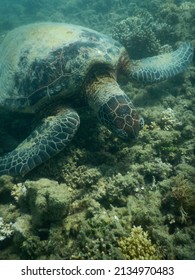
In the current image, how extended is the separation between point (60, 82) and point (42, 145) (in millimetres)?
1128

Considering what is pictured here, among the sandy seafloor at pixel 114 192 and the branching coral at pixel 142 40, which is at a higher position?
the branching coral at pixel 142 40

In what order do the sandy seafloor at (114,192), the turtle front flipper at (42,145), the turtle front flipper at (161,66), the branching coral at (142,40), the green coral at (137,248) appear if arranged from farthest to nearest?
the branching coral at (142,40), the turtle front flipper at (161,66), the turtle front flipper at (42,145), the sandy seafloor at (114,192), the green coral at (137,248)

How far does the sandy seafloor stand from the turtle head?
0.36 metres

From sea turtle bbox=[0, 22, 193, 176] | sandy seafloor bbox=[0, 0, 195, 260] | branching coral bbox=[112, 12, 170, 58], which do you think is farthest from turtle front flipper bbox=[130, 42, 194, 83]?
branching coral bbox=[112, 12, 170, 58]

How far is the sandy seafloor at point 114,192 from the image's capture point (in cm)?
290

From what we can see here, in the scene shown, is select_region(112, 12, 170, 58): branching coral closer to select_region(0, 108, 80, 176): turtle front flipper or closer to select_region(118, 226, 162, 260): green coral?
select_region(0, 108, 80, 176): turtle front flipper

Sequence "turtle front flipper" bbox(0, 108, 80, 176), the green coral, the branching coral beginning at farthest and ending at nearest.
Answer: the branching coral, "turtle front flipper" bbox(0, 108, 80, 176), the green coral

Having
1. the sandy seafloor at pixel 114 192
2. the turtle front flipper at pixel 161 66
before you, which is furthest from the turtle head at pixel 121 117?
the turtle front flipper at pixel 161 66

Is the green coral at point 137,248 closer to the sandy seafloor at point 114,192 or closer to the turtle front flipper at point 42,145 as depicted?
the sandy seafloor at point 114,192

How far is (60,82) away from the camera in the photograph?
445 cm

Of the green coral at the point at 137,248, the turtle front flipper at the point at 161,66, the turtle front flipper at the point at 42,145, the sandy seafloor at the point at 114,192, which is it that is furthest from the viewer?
the turtle front flipper at the point at 161,66

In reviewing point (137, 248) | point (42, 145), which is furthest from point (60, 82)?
point (137, 248)

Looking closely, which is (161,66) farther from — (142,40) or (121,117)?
(121,117)

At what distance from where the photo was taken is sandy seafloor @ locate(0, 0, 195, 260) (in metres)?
2.90
